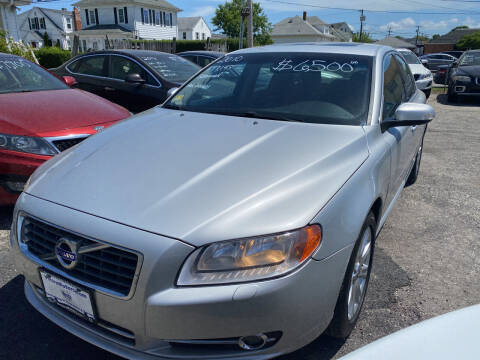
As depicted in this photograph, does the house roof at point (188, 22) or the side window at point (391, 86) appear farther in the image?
the house roof at point (188, 22)

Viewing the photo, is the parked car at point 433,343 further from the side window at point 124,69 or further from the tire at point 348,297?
the side window at point 124,69

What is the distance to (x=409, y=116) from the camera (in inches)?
106

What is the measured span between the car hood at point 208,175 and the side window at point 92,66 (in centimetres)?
460

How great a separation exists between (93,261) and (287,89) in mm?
1879

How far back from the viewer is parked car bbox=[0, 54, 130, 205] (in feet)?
11.0

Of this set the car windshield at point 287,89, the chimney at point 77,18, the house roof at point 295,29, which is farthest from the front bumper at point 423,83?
the house roof at point 295,29

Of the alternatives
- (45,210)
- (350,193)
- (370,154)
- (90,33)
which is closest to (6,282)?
(45,210)

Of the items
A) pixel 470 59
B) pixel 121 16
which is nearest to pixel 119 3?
pixel 121 16

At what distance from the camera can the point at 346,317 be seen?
2.05 meters

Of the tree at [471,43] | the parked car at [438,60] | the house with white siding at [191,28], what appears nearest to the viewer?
the parked car at [438,60]

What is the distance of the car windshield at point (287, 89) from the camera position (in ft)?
8.92

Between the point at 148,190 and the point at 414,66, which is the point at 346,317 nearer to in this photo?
the point at 148,190

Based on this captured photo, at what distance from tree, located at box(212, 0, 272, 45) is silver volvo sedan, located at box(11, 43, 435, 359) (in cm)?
5574

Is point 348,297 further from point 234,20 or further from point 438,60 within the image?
point 234,20
